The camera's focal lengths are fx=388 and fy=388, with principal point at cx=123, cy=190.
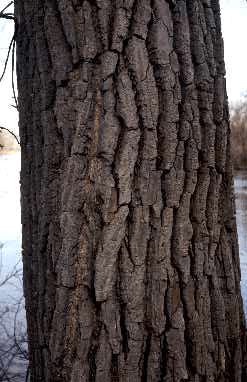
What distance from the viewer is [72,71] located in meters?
1.08

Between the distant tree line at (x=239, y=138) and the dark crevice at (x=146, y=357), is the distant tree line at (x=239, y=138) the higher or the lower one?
the higher one

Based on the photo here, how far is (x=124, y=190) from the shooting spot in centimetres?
106

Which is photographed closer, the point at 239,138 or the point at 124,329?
the point at 124,329

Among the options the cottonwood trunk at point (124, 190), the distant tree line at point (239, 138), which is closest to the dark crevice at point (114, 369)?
the cottonwood trunk at point (124, 190)

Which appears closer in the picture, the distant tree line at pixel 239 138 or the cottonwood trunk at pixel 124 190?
the cottonwood trunk at pixel 124 190

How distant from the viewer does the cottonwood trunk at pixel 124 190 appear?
3.47 ft

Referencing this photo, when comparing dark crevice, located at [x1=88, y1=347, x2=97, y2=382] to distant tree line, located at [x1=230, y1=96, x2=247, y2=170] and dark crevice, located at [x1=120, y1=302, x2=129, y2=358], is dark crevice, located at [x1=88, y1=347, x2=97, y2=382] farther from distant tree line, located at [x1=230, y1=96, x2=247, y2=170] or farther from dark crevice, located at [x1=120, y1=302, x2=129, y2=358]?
distant tree line, located at [x1=230, y1=96, x2=247, y2=170]

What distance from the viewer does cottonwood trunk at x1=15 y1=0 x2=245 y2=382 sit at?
1.06 m

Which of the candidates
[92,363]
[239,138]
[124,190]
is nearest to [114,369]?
[92,363]

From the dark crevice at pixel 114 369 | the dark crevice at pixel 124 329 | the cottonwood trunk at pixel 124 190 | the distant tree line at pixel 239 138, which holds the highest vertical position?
the distant tree line at pixel 239 138

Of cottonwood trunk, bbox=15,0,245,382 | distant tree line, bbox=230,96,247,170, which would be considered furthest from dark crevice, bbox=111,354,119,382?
distant tree line, bbox=230,96,247,170

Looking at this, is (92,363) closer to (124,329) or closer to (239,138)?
(124,329)

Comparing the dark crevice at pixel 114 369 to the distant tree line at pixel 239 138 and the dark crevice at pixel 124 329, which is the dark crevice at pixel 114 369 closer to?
the dark crevice at pixel 124 329

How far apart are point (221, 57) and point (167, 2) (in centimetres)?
26
